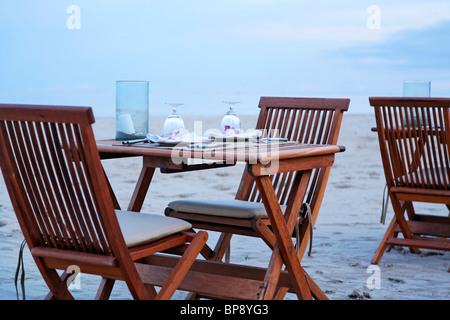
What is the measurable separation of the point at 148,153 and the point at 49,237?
456 mm

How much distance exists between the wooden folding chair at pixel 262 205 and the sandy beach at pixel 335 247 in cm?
47

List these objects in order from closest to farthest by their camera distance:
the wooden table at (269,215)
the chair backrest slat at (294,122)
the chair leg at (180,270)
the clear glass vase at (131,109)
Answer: the chair leg at (180,270)
the wooden table at (269,215)
the clear glass vase at (131,109)
the chair backrest slat at (294,122)

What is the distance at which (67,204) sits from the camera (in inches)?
77.2

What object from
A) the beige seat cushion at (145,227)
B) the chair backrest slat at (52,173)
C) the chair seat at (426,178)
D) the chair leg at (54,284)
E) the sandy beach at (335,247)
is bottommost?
the sandy beach at (335,247)

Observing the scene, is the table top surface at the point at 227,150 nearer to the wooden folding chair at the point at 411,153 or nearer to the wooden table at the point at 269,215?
the wooden table at the point at 269,215

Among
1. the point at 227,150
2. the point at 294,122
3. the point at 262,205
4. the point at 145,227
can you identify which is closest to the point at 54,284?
the point at 145,227

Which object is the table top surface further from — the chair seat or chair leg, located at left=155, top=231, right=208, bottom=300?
the chair seat

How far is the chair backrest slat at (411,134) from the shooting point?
11.5ft

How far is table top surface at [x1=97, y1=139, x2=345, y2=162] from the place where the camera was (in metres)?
2.14

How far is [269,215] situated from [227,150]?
277mm

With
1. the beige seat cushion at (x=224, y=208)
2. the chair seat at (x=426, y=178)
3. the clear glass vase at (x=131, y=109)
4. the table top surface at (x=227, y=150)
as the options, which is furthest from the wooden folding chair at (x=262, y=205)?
the chair seat at (x=426, y=178)

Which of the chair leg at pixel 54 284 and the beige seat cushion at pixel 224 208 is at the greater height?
the beige seat cushion at pixel 224 208

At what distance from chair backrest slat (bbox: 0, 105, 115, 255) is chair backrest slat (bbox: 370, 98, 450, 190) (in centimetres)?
205
